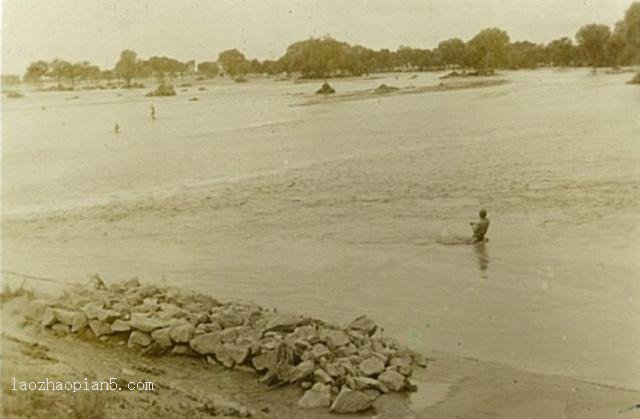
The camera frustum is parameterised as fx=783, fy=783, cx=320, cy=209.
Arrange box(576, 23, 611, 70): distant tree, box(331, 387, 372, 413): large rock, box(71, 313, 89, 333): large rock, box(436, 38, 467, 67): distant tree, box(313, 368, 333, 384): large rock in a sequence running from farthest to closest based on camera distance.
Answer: box(436, 38, 467, 67): distant tree
box(576, 23, 611, 70): distant tree
box(71, 313, 89, 333): large rock
box(313, 368, 333, 384): large rock
box(331, 387, 372, 413): large rock

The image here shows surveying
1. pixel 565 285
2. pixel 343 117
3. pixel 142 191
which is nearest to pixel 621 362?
pixel 565 285

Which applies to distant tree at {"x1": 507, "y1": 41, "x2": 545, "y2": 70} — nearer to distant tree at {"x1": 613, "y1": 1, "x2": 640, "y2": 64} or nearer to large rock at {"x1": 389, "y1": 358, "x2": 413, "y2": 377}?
distant tree at {"x1": 613, "y1": 1, "x2": 640, "y2": 64}

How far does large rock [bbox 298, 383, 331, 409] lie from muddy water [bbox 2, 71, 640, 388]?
271 centimetres

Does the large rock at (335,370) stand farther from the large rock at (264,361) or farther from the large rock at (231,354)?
the large rock at (231,354)

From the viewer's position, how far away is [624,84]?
74312 millimetres

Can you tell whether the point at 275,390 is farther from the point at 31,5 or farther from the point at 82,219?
the point at 82,219

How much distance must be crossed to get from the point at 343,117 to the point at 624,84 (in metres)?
32.2

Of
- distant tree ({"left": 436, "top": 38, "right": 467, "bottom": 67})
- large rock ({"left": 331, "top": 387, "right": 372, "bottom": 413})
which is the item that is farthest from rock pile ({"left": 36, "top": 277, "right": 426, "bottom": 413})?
distant tree ({"left": 436, "top": 38, "right": 467, "bottom": 67})

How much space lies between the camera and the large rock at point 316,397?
10562mm

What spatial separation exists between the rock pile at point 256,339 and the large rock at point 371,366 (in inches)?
0.6

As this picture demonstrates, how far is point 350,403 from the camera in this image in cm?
1038

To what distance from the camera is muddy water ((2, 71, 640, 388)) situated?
1422 centimetres

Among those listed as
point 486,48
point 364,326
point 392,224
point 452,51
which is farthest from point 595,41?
point 364,326

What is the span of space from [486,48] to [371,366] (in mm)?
115656
